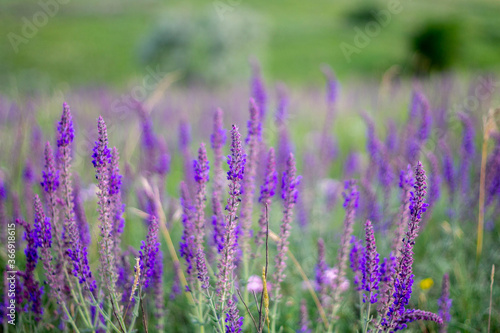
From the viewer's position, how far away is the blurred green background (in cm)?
1767

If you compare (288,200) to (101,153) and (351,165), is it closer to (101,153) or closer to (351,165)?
(101,153)

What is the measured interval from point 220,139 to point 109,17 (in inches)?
1679

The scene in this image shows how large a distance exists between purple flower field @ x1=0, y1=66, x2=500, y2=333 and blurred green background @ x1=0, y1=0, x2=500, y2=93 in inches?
338

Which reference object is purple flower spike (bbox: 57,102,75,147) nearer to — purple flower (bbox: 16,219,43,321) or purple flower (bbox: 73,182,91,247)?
purple flower (bbox: 16,219,43,321)

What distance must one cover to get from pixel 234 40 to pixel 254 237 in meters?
16.9

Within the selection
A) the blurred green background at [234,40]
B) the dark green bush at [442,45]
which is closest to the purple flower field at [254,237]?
the blurred green background at [234,40]

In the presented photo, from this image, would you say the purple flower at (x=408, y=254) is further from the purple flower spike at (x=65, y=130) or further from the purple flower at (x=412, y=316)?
the purple flower spike at (x=65, y=130)

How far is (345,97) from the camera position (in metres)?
9.59

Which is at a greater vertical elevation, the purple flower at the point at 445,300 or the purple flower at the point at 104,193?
the purple flower at the point at 104,193

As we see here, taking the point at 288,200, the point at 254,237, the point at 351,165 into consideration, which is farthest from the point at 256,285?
the point at 351,165

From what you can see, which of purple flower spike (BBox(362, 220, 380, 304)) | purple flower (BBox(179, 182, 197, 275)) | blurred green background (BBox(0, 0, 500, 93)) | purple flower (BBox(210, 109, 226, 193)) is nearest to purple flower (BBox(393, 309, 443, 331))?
purple flower spike (BBox(362, 220, 380, 304))

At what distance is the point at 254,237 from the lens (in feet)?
7.33

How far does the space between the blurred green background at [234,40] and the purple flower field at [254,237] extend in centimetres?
858

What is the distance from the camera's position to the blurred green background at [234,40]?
17672 millimetres
